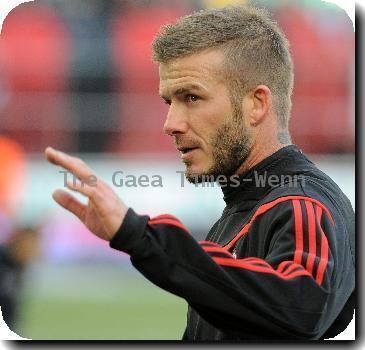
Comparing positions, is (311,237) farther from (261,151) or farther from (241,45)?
(241,45)

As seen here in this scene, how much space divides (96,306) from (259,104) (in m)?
5.71

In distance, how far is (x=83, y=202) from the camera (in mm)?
1108

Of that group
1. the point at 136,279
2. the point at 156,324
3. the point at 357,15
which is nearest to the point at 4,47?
the point at 136,279

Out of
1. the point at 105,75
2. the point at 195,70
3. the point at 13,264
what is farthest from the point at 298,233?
the point at 105,75

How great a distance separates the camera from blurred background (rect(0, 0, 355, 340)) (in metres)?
7.25

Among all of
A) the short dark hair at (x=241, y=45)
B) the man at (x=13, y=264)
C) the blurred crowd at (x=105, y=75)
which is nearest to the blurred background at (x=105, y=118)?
the blurred crowd at (x=105, y=75)

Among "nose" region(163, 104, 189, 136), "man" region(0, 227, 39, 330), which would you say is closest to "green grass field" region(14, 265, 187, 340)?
"man" region(0, 227, 39, 330)

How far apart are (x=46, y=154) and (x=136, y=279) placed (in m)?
6.79

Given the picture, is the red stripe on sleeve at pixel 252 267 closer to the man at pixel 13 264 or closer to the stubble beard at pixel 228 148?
the stubble beard at pixel 228 148

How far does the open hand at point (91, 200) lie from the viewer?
1.04 meters

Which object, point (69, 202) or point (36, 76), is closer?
point (69, 202)

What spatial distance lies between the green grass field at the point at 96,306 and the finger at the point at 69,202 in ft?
15.4

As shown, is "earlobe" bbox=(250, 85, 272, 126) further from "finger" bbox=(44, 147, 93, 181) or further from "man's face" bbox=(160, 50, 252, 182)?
"finger" bbox=(44, 147, 93, 181)

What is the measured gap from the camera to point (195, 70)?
4.87ft
